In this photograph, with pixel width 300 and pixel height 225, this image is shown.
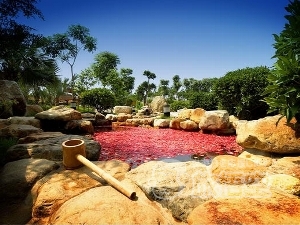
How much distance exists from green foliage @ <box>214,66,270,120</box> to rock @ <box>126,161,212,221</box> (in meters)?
7.85

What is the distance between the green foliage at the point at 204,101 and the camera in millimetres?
15671

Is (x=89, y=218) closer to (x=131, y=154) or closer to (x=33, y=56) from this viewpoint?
(x=131, y=154)

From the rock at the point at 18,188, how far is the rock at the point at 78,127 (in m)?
6.69

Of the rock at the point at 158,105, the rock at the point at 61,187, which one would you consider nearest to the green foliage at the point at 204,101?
the rock at the point at 158,105

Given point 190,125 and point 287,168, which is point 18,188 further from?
point 190,125

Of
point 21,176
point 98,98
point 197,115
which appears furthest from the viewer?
point 98,98

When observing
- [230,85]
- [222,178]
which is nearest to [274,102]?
[222,178]

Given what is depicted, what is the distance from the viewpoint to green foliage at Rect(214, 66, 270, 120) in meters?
9.74

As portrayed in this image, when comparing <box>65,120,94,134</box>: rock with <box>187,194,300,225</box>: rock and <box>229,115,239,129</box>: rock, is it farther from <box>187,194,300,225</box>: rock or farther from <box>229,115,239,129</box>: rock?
<box>187,194,300,225</box>: rock

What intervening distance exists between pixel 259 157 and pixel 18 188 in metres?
4.42

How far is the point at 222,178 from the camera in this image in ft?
9.54

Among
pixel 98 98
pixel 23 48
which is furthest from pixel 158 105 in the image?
pixel 23 48

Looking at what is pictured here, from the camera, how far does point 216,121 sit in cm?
991

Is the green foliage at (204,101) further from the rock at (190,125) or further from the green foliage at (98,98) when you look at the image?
the green foliage at (98,98)
